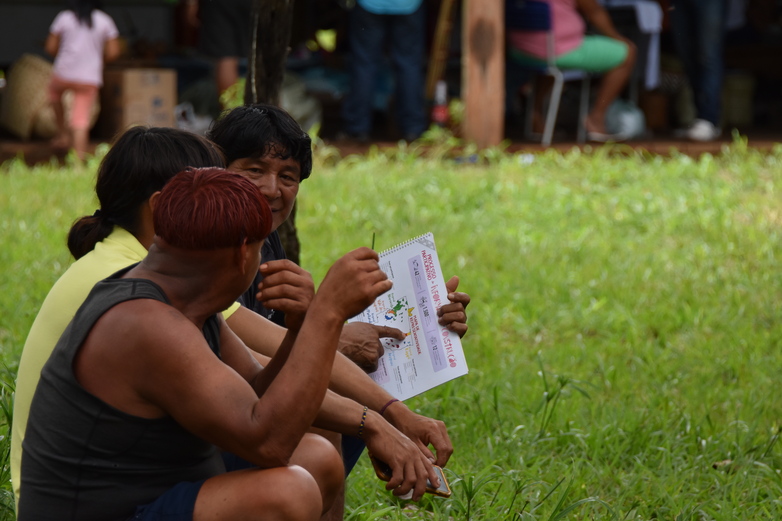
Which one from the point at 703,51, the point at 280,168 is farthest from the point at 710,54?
the point at 280,168

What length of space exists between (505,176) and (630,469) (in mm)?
3855

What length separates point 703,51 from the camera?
8.28 m

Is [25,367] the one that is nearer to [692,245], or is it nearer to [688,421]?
[688,421]

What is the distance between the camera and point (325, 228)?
19.0 ft

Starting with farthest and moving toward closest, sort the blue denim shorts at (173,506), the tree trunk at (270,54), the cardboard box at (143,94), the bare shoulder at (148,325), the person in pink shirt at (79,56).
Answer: the cardboard box at (143,94) → the person in pink shirt at (79,56) → the tree trunk at (270,54) → the blue denim shorts at (173,506) → the bare shoulder at (148,325)

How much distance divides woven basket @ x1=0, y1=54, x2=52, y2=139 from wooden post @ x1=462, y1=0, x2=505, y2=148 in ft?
11.3

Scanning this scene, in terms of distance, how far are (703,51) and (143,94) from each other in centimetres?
446

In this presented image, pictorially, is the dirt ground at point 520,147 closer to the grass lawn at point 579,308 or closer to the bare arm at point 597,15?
the grass lawn at point 579,308

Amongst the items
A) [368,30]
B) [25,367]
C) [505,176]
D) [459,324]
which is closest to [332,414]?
[459,324]

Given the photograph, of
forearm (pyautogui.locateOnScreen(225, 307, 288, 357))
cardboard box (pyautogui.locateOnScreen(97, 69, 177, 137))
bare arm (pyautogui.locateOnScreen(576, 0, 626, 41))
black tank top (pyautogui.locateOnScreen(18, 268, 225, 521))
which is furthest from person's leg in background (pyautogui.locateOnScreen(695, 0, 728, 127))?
black tank top (pyautogui.locateOnScreen(18, 268, 225, 521))

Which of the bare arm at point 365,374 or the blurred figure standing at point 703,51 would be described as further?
the blurred figure standing at point 703,51

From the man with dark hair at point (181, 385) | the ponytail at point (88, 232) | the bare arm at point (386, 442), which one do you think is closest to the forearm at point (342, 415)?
the bare arm at point (386, 442)

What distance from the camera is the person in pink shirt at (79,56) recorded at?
7352 millimetres

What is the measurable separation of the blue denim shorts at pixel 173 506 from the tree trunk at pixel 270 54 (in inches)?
69.9
